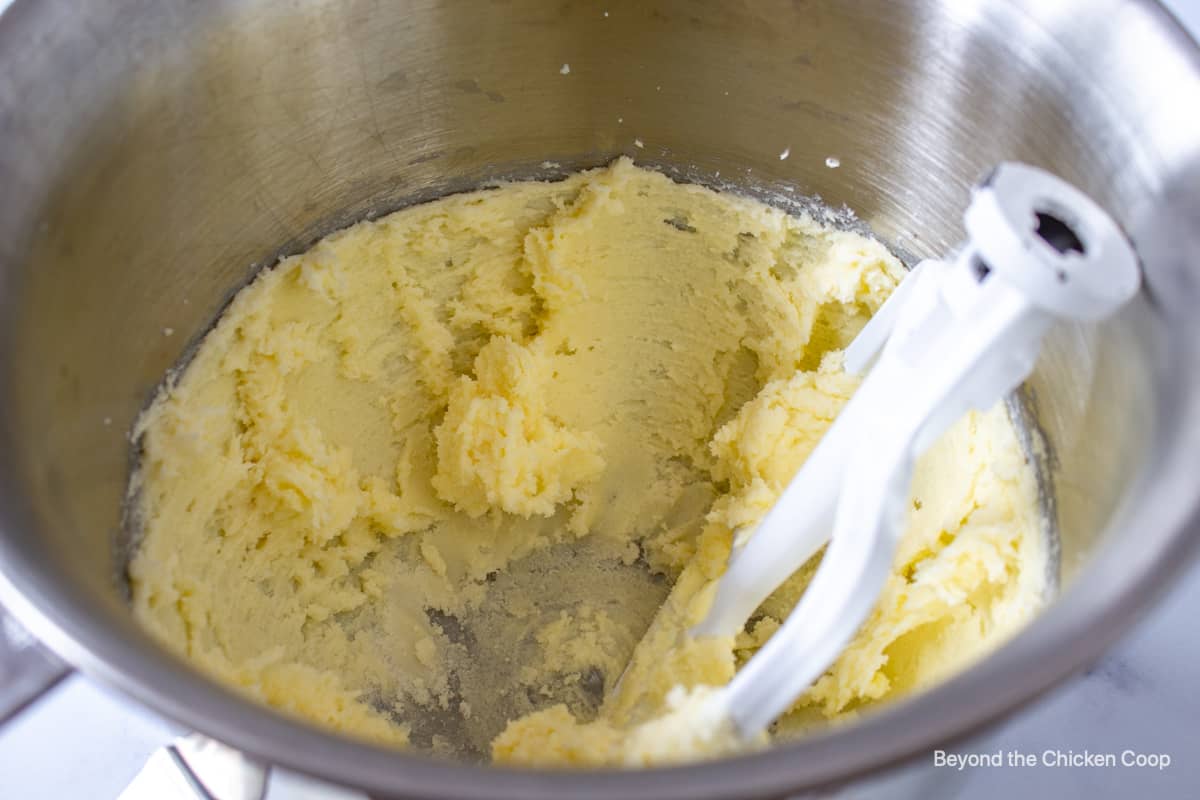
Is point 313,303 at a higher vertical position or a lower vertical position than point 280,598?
higher

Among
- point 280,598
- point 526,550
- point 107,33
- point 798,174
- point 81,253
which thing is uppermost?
point 107,33

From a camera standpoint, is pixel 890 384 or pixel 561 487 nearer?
pixel 890 384

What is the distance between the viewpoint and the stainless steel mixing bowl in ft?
1.79

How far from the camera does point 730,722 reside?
0.71m

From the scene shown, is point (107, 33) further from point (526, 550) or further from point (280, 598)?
point (526, 550)

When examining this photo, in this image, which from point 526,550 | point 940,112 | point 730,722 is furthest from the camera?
point 526,550

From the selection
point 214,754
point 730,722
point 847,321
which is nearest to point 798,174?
point 847,321

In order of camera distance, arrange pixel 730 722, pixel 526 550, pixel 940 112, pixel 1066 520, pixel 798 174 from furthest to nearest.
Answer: pixel 526 550
pixel 798 174
pixel 940 112
pixel 1066 520
pixel 730 722

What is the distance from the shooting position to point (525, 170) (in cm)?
112

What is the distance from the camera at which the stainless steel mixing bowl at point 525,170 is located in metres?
0.54

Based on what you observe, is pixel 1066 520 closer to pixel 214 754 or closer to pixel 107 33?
pixel 214 754

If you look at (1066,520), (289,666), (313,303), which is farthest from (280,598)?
(1066,520)

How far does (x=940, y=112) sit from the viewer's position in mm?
950

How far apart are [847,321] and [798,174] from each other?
0.17m
